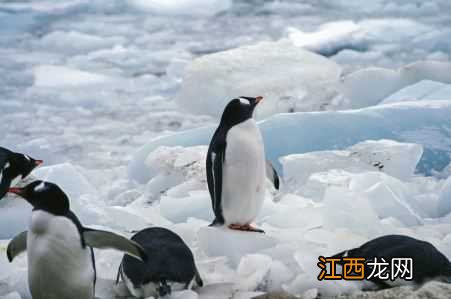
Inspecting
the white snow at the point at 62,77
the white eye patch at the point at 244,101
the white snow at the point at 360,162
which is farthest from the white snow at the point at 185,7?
the white eye patch at the point at 244,101

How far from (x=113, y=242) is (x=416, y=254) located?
752mm

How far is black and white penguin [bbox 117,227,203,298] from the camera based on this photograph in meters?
2.10

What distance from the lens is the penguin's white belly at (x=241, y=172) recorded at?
2584 mm

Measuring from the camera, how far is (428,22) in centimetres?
679

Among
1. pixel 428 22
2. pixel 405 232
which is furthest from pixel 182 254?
pixel 428 22

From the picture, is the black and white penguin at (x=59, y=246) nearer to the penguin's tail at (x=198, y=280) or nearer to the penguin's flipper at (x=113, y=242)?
the penguin's flipper at (x=113, y=242)

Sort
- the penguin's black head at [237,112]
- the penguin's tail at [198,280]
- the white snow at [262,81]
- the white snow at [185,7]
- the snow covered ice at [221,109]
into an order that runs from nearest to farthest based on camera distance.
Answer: the penguin's tail at [198,280] < the snow covered ice at [221,109] < the penguin's black head at [237,112] < the white snow at [262,81] < the white snow at [185,7]

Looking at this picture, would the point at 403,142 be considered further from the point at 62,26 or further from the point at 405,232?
the point at 62,26

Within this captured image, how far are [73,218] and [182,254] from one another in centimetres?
31

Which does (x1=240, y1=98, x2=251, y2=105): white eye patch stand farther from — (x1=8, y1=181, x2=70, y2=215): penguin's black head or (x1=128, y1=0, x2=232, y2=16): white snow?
(x1=128, y1=0, x2=232, y2=16): white snow

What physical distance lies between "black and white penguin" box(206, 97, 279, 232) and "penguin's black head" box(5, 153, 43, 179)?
3.00 ft

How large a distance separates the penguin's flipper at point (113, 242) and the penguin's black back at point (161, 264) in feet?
0.46

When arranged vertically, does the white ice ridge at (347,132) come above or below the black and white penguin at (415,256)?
below

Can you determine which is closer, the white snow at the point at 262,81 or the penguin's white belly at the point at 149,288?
the penguin's white belly at the point at 149,288
